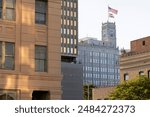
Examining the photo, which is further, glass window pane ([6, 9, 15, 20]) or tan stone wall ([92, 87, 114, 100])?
tan stone wall ([92, 87, 114, 100])

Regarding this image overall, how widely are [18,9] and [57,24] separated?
3.11 m

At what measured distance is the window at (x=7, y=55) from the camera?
23.6 meters

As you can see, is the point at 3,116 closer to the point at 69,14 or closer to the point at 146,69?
the point at 146,69

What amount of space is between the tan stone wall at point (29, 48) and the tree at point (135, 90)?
19.2 meters

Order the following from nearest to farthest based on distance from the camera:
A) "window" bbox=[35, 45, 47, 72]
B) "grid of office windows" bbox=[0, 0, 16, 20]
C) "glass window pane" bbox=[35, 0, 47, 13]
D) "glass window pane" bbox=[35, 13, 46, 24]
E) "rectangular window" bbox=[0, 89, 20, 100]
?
"rectangular window" bbox=[0, 89, 20, 100], "grid of office windows" bbox=[0, 0, 16, 20], "window" bbox=[35, 45, 47, 72], "glass window pane" bbox=[35, 13, 46, 24], "glass window pane" bbox=[35, 0, 47, 13]

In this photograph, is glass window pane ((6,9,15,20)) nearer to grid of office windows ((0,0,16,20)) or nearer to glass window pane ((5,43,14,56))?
grid of office windows ((0,0,16,20))

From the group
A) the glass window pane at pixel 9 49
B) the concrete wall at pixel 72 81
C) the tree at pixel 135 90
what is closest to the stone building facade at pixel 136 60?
the tree at pixel 135 90

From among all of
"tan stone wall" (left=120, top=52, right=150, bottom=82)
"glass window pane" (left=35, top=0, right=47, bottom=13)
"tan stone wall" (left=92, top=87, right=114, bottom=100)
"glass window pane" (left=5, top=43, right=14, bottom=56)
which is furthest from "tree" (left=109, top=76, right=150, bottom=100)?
"glass window pane" (left=5, top=43, right=14, bottom=56)

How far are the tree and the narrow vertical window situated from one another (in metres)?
22.0

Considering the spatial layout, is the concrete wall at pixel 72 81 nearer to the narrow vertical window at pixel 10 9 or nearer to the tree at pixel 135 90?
the tree at pixel 135 90

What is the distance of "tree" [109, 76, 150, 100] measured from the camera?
142 ft

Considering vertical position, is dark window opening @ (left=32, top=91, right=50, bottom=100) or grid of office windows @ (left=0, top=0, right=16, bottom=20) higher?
grid of office windows @ (left=0, top=0, right=16, bottom=20)

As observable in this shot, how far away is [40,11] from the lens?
26125 mm

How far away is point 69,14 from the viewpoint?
167 m
